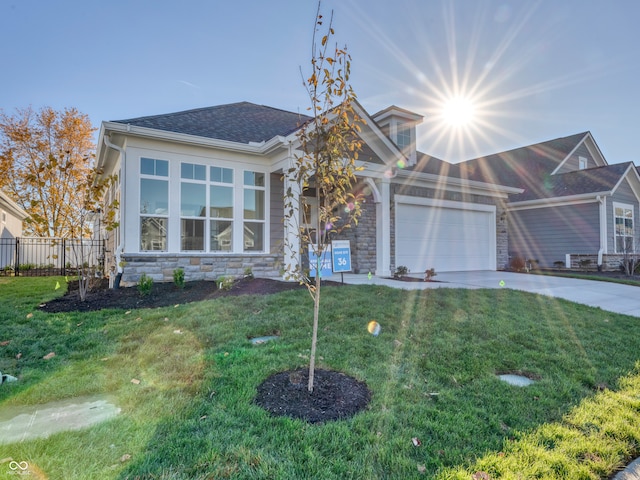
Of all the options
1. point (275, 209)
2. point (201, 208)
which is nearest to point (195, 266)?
point (201, 208)

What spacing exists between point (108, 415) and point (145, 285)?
4.44 m

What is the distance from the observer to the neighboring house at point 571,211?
46.1 ft

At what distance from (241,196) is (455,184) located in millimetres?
7335

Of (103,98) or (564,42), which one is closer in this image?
(564,42)

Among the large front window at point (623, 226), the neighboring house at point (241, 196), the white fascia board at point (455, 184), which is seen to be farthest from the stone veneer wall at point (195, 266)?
the large front window at point (623, 226)

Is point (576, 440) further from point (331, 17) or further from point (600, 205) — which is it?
point (600, 205)

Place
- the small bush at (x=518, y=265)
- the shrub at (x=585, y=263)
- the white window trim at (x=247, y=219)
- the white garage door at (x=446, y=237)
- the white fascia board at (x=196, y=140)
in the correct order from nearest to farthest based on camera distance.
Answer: the white fascia board at (x=196, y=140), the white window trim at (x=247, y=219), the white garage door at (x=446, y=237), the small bush at (x=518, y=265), the shrub at (x=585, y=263)

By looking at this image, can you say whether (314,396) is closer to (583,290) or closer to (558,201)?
(583,290)

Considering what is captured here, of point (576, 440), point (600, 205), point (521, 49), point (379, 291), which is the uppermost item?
point (521, 49)

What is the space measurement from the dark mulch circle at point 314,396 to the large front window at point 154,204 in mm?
6044

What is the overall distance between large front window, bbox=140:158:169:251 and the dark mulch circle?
19.8ft

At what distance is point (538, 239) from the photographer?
15570 mm

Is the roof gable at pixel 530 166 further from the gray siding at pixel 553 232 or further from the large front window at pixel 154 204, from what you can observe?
the large front window at pixel 154 204

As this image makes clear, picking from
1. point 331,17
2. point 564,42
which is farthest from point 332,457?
point 564,42
